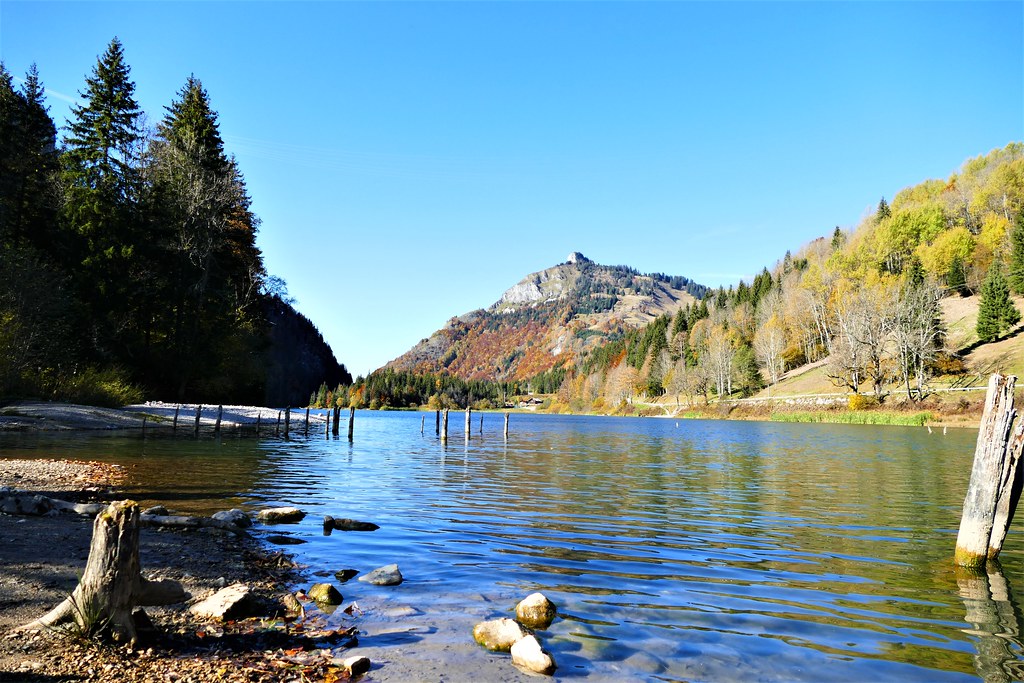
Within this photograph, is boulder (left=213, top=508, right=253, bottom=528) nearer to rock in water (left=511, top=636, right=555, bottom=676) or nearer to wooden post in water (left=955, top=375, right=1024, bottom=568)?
rock in water (left=511, top=636, right=555, bottom=676)

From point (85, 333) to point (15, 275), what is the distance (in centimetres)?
1073

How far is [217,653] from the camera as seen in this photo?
248 inches

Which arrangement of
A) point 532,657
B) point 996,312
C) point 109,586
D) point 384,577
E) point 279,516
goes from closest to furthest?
point 109,586
point 532,657
point 384,577
point 279,516
point 996,312

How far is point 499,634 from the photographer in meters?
7.18

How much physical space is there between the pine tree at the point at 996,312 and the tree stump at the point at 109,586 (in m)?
105

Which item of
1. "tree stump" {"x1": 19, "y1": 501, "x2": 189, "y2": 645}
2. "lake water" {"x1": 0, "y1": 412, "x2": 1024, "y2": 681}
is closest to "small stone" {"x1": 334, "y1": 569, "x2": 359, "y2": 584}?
"lake water" {"x1": 0, "y1": 412, "x2": 1024, "y2": 681}

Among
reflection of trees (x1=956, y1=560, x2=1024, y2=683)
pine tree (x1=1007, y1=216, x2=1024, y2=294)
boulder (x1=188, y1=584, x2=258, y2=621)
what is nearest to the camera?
reflection of trees (x1=956, y1=560, x2=1024, y2=683)

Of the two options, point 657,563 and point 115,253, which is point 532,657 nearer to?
point 657,563

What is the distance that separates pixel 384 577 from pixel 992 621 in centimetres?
868

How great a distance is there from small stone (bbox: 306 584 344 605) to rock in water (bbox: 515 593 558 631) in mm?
2522

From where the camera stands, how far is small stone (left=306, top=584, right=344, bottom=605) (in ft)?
27.8

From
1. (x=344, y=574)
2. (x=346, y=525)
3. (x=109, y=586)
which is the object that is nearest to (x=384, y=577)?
(x=344, y=574)

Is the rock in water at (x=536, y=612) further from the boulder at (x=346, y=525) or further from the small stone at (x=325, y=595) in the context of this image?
the boulder at (x=346, y=525)

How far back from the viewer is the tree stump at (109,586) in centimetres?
617
